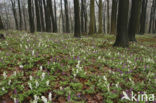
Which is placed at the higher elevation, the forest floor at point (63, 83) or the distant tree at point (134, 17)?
the distant tree at point (134, 17)

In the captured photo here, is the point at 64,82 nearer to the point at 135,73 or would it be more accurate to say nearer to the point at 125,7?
the point at 135,73

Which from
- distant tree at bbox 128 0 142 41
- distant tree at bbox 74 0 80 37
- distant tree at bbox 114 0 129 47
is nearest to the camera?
distant tree at bbox 114 0 129 47

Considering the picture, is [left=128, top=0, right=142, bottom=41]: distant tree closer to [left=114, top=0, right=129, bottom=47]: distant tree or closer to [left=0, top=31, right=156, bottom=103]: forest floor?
[left=114, top=0, right=129, bottom=47]: distant tree

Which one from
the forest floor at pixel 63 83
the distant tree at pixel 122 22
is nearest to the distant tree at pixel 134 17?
the distant tree at pixel 122 22

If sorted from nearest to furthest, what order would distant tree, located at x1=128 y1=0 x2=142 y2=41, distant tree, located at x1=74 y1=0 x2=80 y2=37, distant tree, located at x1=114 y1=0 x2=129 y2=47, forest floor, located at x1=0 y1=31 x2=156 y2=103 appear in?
1. forest floor, located at x1=0 y1=31 x2=156 y2=103
2. distant tree, located at x1=114 y1=0 x2=129 y2=47
3. distant tree, located at x1=128 y1=0 x2=142 y2=41
4. distant tree, located at x1=74 y1=0 x2=80 y2=37

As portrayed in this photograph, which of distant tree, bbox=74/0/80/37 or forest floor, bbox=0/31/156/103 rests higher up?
distant tree, bbox=74/0/80/37

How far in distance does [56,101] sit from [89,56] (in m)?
4.01

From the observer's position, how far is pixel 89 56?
704 cm

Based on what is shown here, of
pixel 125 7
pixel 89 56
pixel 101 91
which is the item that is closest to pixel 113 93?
pixel 101 91

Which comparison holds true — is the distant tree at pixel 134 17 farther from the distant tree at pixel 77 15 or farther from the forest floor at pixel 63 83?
the forest floor at pixel 63 83

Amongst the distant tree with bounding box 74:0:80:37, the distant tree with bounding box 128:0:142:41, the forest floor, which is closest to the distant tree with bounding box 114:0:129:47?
the distant tree with bounding box 128:0:142:41

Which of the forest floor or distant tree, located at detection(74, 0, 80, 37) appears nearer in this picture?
the forest floor

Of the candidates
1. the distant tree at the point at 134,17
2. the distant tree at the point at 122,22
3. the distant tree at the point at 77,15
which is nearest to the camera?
the distant tree at the point at 122,22

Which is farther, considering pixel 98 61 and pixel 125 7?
pixel 125 7
